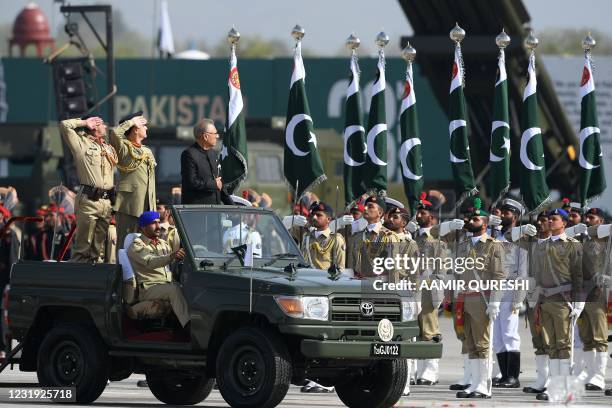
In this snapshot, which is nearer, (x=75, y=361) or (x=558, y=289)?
(x=75, y=361)

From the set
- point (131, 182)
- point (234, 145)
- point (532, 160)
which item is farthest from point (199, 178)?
point (532, 160)

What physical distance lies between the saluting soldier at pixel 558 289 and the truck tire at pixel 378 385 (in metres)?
3.15

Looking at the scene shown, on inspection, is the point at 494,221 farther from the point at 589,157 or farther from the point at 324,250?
the point at 324,250

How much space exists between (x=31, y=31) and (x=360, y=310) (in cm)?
4858

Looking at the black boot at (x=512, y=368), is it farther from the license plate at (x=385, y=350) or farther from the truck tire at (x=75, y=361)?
the truck tire at (x=75, y=361)

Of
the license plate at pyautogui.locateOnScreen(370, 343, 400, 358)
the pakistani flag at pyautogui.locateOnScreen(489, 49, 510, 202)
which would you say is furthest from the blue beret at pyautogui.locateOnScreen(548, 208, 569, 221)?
the license plate at pyautogui.locateOnScreen(370, 343, 400, 358)

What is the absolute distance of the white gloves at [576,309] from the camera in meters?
18.3

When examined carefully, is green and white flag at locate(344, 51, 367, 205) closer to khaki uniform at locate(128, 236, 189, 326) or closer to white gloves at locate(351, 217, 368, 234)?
white gloves at locate(351, 217, 368, 234)

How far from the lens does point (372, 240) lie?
1897 centimetres

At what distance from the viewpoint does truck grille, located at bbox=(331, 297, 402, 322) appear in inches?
577

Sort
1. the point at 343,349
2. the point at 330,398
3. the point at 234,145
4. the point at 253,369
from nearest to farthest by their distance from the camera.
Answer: the point at 343,349 → the point at 253,369 → the point at 330,398 → the point at 234,145

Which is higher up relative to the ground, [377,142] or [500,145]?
[377,142]

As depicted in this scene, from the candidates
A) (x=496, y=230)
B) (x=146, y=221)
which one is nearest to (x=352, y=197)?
(x=496, y=230)

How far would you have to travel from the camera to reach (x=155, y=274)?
15.7m
